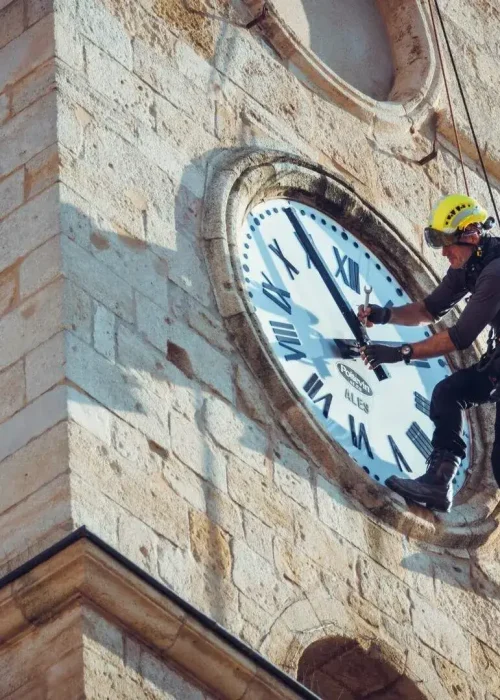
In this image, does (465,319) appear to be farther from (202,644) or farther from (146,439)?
(202,644)

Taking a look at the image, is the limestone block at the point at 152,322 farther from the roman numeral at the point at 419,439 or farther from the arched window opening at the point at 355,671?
the roman numeral at the point at 419,439

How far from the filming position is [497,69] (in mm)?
10906

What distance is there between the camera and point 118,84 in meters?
8.39

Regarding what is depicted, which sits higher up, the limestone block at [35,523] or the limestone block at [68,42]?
the limestone block at [68,42]

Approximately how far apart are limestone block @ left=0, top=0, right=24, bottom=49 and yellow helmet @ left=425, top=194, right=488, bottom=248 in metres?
1.71

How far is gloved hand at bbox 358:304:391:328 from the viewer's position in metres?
8.61

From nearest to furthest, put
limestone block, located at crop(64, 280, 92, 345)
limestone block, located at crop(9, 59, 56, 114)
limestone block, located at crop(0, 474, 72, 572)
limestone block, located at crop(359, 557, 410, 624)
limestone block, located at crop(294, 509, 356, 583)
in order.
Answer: limestone block, located at crop(0, 474, 72, 572)
limestone block, located at crop(64, 280, 92, 345)
limestone block, located at crop(294, 509, 356, 583)
limestone block, located at crop(359, 557, 410, 624)
limestone block, located at crop(9, 59, 56, 114)

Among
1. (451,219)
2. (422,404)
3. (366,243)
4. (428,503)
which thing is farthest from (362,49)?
(428,503)

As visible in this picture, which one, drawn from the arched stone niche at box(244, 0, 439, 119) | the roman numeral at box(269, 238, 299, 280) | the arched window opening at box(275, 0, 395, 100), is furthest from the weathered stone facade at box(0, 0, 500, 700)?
the arched window opening at box(275, 0, 395, 100)

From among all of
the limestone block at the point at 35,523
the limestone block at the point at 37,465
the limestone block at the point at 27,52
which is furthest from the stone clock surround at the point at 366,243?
the limestone block at the point at 35,523

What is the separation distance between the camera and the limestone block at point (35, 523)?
6.83 meters

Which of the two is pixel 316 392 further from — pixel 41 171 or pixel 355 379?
pixel 41 171

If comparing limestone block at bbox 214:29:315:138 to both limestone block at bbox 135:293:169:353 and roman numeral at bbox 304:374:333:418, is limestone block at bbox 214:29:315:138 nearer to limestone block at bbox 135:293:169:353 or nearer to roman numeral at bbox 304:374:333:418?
roman numeral at bbox 304:374:333:418

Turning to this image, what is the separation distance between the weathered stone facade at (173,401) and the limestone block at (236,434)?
1cm
